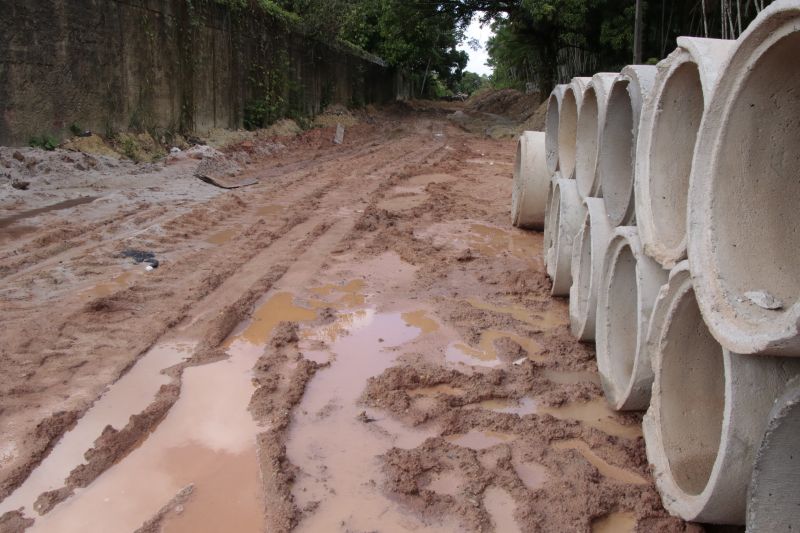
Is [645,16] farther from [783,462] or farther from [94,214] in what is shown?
[783,462]

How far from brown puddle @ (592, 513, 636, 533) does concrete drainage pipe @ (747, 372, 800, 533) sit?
0.60m

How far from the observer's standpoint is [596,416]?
3281mm

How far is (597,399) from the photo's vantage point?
3447 millimetres

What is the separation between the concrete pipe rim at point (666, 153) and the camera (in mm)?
2930

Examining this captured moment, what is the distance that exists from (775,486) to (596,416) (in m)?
1.38

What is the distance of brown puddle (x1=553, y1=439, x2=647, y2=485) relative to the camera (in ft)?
9.01

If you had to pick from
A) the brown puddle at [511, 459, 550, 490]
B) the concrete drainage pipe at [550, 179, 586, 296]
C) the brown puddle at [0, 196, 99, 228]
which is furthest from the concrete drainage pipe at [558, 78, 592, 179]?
the brown puddle at [0, 196, 99, 228]

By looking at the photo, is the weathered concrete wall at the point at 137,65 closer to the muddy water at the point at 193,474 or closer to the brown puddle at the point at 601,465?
the muddy water at the point at 193,474

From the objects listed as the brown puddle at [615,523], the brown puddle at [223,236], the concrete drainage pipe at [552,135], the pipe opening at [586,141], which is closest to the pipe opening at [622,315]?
the brown puddle at [615,523]

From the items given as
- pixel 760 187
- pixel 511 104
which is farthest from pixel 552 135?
pixel 511 104

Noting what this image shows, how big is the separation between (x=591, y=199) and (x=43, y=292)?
149 inches

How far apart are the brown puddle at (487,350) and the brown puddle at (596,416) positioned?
0.59 meters

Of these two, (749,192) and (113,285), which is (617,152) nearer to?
(749,192)

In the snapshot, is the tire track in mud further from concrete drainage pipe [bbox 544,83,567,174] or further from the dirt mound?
the dirt mound
